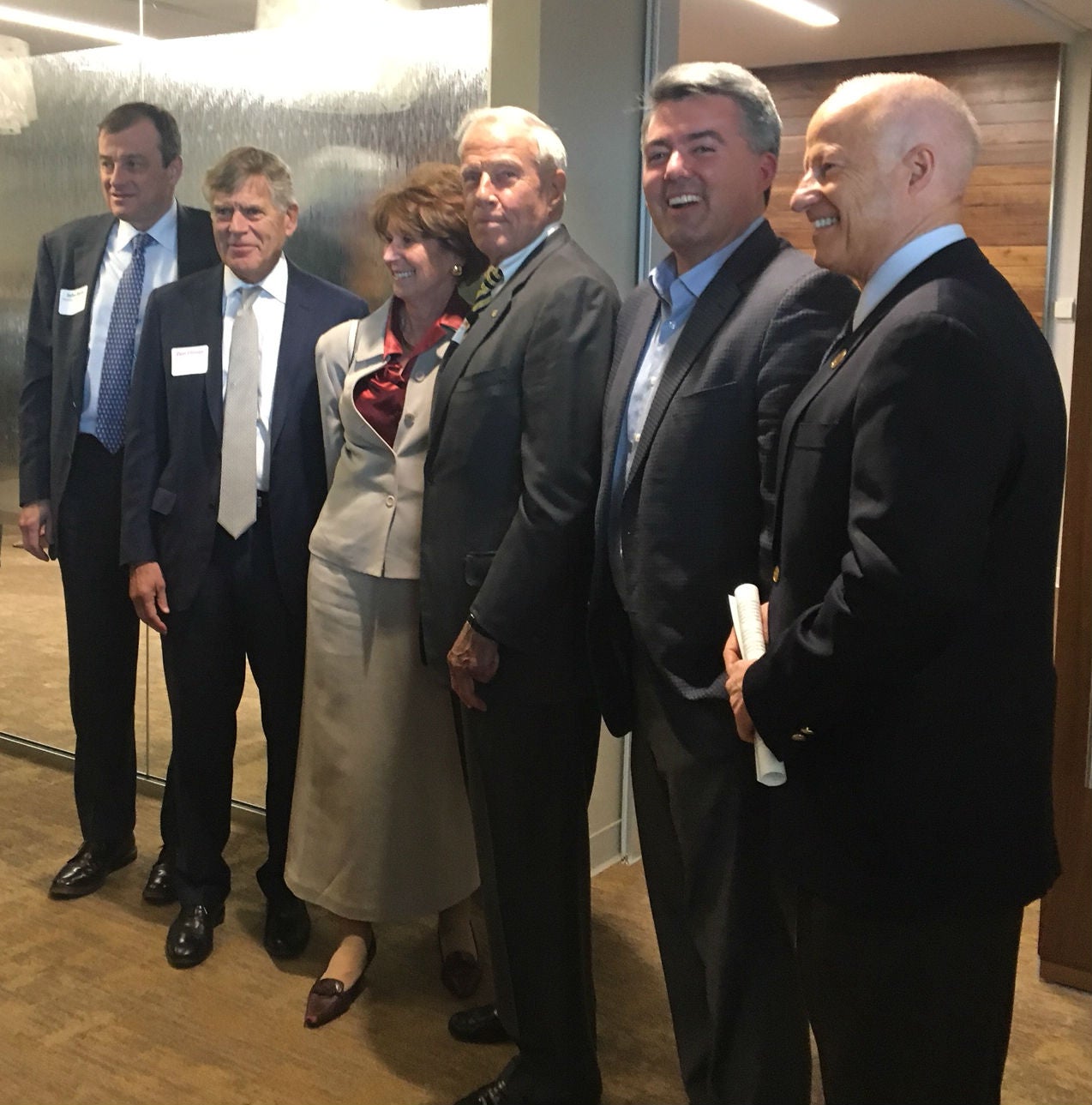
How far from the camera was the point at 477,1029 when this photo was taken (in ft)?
8.07

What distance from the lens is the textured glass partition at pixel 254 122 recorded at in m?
2.91

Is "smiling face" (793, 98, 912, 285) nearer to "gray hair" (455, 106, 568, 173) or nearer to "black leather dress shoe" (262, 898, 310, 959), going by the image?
"gray hair" (455, 106, 568, 173)

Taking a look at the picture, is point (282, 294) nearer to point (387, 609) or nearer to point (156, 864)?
point (387, 609)

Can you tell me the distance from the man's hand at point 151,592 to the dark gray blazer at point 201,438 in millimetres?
18

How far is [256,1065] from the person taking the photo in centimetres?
235

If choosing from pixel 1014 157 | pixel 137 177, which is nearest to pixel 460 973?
pixel 137 177

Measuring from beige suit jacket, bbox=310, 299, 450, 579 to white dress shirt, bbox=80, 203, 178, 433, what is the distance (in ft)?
2.69

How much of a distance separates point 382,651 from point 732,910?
1.00 metres

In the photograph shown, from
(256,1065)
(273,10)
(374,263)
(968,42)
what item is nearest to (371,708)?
(256,1065)

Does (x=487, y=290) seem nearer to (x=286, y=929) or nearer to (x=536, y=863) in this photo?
(x=536, y=863)

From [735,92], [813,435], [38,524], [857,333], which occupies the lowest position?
[38,524]

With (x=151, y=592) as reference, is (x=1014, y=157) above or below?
above

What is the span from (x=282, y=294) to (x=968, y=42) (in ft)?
17.7

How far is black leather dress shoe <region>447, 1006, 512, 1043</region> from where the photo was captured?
246 cm
